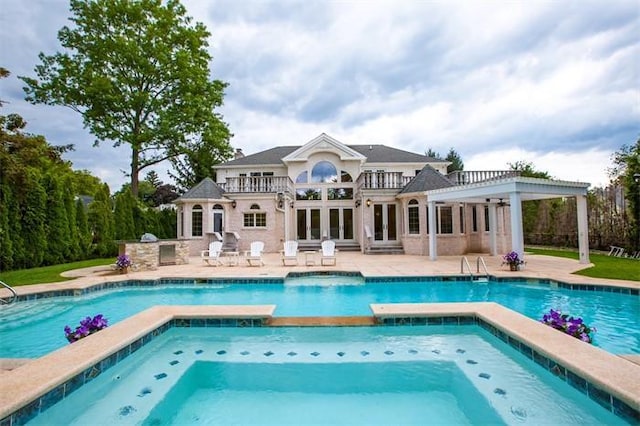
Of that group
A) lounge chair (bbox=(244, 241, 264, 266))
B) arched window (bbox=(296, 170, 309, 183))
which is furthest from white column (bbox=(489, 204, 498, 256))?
lounge chair (bbox=(244, 241, 264, 266))

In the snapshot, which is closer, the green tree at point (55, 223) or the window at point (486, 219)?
the green tree at point (55, 223)

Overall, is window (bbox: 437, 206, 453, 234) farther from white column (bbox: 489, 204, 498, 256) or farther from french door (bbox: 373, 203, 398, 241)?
french door (bbox: 373, 203, 398, 241)

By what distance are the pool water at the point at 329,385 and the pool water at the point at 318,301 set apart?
1.77m

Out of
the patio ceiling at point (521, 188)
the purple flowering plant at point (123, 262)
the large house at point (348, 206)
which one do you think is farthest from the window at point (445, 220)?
the purple flowering plant at point (123, 262)

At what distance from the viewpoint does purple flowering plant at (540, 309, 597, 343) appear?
13.8 ft

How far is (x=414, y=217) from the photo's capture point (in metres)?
17.4

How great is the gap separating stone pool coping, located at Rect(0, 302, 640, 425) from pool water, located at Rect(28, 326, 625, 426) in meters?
0.14

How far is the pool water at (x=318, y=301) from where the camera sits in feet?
18.3

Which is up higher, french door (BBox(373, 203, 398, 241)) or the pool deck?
french door (BBox(373, 203, 398, 241))

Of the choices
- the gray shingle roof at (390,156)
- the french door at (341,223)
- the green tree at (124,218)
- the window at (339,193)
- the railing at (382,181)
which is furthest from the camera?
the gray shingle roof at (390,156)

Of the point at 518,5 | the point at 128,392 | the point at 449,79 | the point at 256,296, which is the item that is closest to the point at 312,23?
the point at 518,5

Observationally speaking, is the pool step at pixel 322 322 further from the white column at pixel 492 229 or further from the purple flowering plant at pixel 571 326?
the white column at pixel 492 229

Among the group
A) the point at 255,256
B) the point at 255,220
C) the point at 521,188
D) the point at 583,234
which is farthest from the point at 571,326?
the point at 255,220

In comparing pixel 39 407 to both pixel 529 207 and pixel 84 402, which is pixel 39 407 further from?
pixel 529 207
